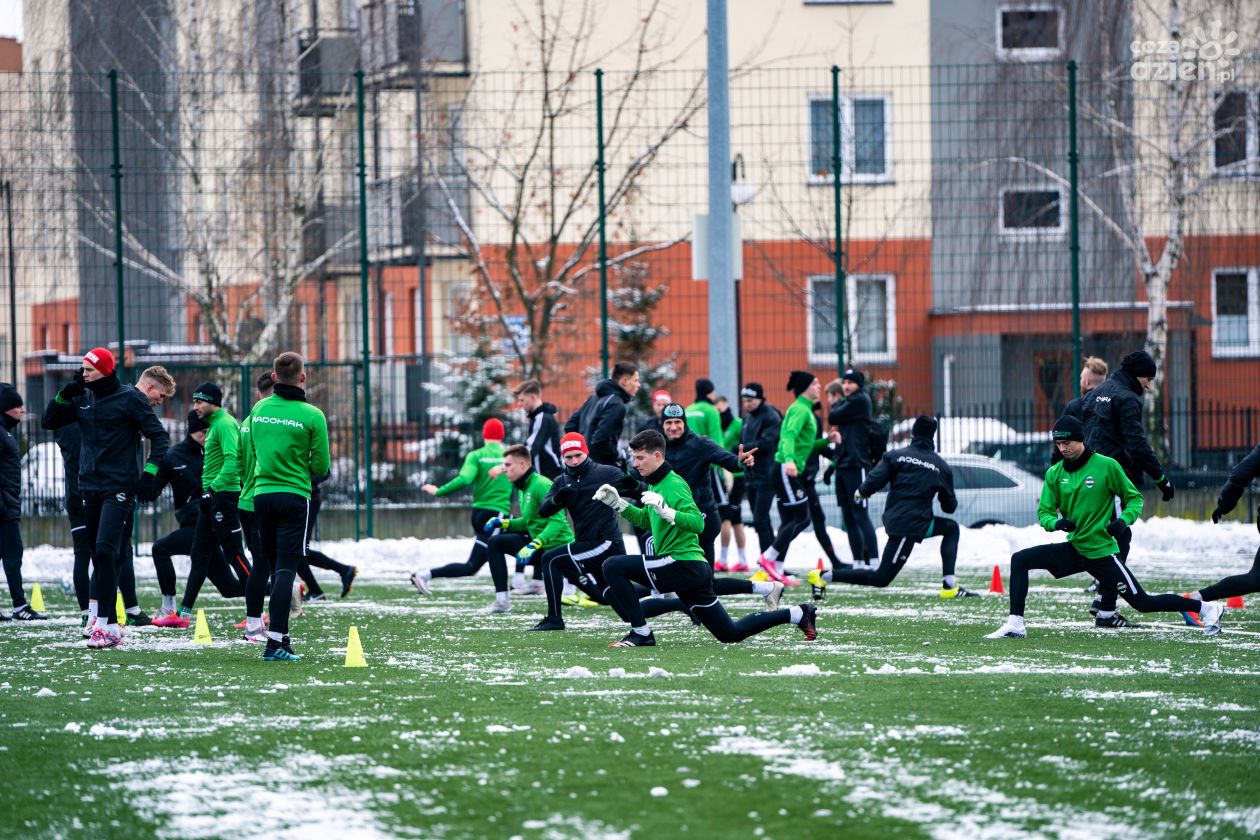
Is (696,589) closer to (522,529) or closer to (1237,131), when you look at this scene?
(522,529)

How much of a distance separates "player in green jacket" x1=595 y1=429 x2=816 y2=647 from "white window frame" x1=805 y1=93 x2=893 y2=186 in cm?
1156

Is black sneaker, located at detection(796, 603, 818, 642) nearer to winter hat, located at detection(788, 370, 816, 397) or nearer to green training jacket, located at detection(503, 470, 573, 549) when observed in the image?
green training jacket, located at detection(503, 470, 573, 549)

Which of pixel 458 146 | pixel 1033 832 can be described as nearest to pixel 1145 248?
pixel 458 146

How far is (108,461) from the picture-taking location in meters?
11.3

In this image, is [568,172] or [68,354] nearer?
[68,354]

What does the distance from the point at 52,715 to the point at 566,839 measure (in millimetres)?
3716

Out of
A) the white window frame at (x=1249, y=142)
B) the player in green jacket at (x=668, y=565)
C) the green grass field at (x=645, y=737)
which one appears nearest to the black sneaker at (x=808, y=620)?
the player in green jacket at (x=668, y=565)

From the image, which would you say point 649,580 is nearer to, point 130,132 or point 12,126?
point 12,126

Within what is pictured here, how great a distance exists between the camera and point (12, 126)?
71.5ft

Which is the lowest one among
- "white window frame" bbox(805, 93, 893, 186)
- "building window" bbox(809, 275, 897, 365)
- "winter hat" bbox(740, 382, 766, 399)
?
"winter hat" bbox(740, 382, 766, 399)

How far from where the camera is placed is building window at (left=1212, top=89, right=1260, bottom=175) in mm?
25219

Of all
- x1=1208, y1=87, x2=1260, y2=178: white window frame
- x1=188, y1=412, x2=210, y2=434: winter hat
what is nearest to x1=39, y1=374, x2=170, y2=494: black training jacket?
x1=188, y1=412, x2=210, y2=434: winter hat

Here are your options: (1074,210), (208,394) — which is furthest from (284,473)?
(1074,210)

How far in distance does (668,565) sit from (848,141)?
43.6ft
